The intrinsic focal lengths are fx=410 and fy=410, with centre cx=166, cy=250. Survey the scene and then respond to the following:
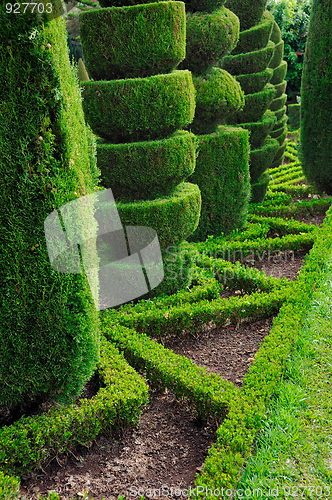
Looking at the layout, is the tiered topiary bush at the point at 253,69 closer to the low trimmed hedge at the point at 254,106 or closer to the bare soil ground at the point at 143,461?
the low trimmed hedge at the point at 254,106

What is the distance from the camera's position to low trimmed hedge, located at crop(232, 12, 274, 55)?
8391 millimetres

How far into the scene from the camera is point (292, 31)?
25391 millimetres

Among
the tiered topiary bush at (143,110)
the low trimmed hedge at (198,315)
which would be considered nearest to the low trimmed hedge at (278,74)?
the tiered topiary bush at (143,110)

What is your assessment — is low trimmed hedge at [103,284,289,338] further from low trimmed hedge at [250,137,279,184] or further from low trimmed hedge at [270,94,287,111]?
low trimmed hedge at [270,94,287,111]

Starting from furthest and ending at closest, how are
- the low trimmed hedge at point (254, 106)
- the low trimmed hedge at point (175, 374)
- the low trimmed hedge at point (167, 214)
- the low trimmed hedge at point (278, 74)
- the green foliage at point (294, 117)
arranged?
the green foliage at point (294, 117) → the low trimmed hedge at point (278, 74) → the low trimmed hedge at point (254, 106) → the low trimmed hedge at point (167, 214) → the low trimmed hedge at point (175, 374)

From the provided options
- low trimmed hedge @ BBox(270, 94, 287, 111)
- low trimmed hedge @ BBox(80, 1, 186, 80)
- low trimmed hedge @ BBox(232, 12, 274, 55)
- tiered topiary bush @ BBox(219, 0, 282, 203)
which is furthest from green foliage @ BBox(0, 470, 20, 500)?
low trimmed hedge @ BBox(270, 94, 287, 111)

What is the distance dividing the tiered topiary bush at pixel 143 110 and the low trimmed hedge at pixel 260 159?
3.99 metres

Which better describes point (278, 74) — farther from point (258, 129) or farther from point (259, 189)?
point (259, 189)

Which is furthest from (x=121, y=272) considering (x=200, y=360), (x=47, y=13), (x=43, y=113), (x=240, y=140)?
(x=240, y=140)

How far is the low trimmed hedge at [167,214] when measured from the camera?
4781 millimetres

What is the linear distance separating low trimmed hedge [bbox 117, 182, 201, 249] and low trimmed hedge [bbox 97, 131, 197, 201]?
16 centimetres

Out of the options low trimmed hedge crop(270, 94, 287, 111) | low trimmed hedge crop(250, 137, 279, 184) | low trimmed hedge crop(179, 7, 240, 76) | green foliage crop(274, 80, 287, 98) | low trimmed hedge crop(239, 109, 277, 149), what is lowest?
low trimmed hedge crop(250, 137, 279, 184)

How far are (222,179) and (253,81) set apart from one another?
117 inches

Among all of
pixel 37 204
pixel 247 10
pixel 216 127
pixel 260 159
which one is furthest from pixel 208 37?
pixel 37 204
